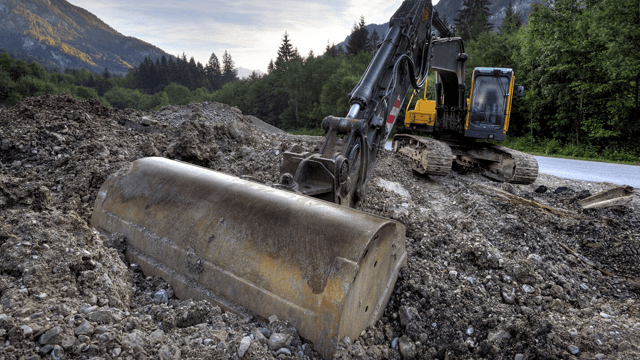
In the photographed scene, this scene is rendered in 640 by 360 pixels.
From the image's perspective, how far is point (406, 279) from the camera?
2.56 meters

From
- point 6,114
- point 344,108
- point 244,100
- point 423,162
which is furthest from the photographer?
point 244,100

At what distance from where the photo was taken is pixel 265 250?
2111mm

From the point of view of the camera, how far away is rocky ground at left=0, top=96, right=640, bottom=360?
1695mm

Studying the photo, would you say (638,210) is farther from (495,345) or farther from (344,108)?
(344,108)

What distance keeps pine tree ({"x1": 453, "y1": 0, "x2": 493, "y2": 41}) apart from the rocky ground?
46.6m

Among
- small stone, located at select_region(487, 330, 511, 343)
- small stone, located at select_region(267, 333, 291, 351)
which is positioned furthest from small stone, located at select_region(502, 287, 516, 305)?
small stone, located at select_region(267, 333, 291, 351)

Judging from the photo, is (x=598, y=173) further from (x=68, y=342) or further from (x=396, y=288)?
(x=68, y=342)

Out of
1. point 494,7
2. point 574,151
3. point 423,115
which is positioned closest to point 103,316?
point 423,115

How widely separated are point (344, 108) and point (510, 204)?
27.5 m

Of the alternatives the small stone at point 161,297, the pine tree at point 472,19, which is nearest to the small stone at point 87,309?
the small stone at point 161,297

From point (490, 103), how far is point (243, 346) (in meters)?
8.29

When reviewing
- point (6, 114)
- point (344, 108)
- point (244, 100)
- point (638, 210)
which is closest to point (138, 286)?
point (6, 114)

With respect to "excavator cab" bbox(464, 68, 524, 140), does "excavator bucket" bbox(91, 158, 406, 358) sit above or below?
below

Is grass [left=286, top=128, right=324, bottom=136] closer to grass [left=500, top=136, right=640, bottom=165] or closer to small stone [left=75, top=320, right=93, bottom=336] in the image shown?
grass [left=500, top=136, right=640, bottom=165]
